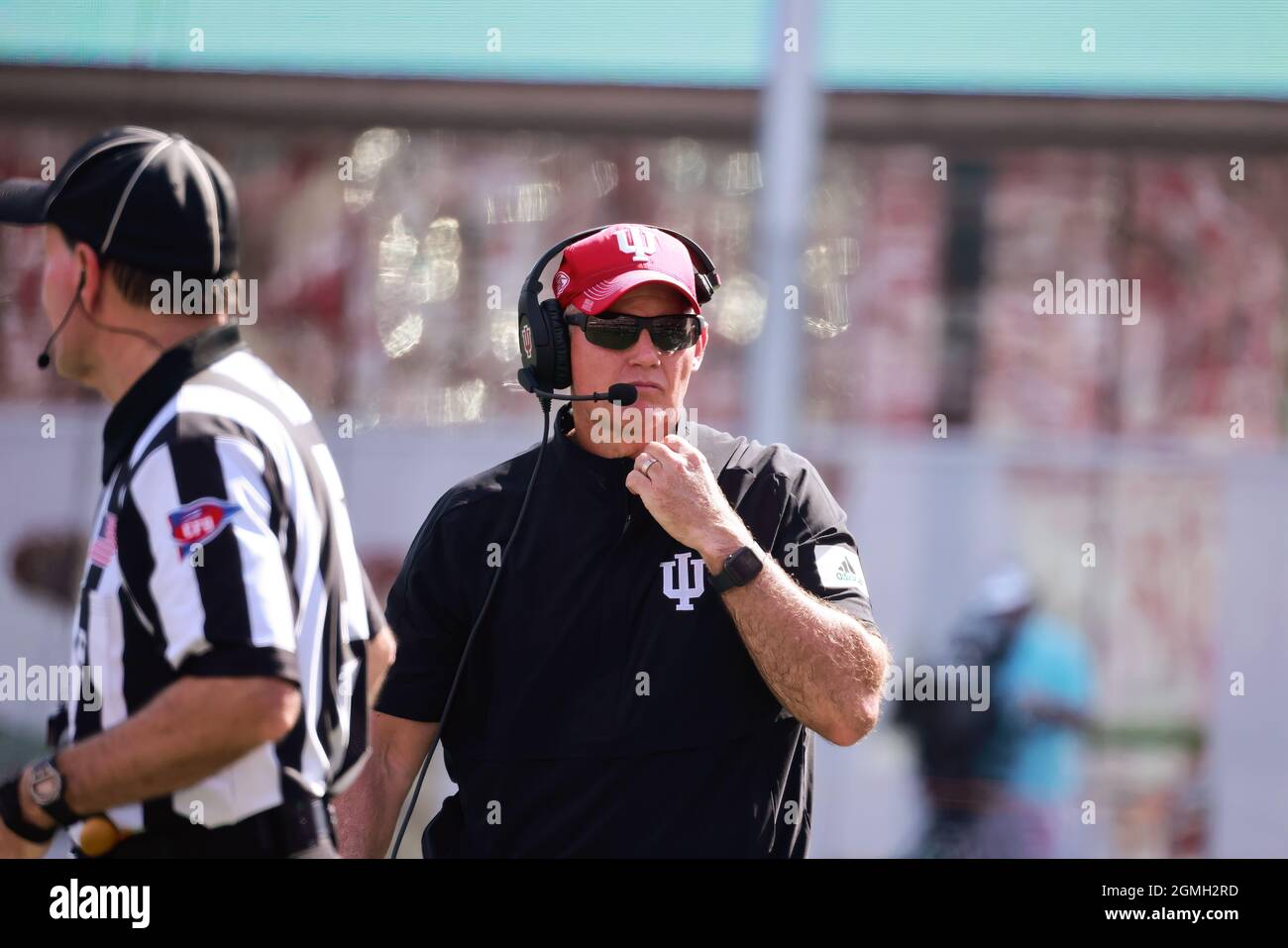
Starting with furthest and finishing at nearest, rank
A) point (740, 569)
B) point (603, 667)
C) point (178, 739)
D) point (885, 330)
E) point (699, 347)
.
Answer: point (885, 330)
point (699, 347)
point (603, 667)
point (740, 569)
point (178, 739)

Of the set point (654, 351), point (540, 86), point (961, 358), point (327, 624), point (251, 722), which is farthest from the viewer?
point (961, 358)

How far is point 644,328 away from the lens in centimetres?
211

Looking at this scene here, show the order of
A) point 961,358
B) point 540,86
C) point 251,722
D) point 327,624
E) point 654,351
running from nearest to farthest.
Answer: point 251,722
point 327,624
point 654,351
point 540,86
point 961,358

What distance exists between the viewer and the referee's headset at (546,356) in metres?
2.09

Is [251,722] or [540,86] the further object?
[540,86]

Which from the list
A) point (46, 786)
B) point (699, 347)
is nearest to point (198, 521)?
point (46, 786)

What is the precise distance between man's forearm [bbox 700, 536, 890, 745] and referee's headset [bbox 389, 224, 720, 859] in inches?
13.1

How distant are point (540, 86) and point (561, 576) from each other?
410 cm

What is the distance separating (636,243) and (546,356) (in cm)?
25

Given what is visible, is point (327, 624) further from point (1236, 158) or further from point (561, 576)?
point (1236, 158)

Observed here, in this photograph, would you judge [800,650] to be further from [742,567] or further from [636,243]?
[636,243]

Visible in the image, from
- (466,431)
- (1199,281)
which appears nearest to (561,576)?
(466,431)

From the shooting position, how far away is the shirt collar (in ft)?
6.23
